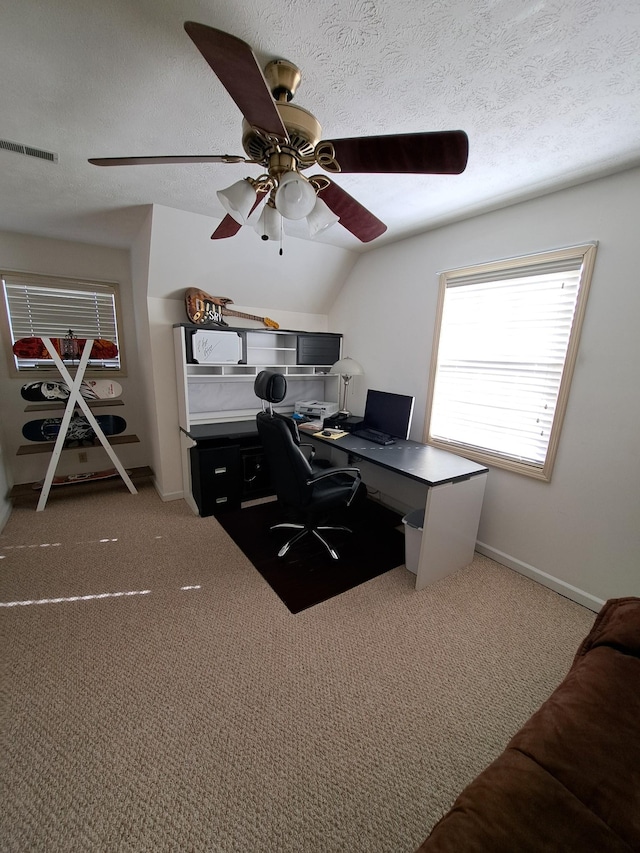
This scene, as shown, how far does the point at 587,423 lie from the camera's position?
1.91m

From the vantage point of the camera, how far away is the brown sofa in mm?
604

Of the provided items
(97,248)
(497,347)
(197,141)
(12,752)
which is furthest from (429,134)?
(97,248)

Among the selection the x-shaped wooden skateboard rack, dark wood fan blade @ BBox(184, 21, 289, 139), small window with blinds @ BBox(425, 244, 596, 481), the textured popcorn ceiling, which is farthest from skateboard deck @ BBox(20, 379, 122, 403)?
small window with blinds @ BBox(425, 244, 596, 481)

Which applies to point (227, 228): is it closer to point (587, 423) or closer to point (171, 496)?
point (587, 423)

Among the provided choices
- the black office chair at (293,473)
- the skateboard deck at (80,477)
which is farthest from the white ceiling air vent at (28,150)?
the skateboard deck at (80,477)

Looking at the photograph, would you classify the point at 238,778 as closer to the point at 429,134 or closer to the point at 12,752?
the point at 12,752

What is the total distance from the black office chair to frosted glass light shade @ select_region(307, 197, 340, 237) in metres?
1.00

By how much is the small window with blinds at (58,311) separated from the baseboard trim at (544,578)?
13.3ft

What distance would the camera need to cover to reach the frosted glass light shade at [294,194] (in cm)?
104

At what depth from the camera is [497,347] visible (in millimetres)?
2309

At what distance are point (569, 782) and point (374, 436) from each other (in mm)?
2219

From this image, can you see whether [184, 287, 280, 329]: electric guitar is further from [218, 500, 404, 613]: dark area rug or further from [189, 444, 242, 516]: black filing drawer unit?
[218, 500, 404, 613]: dark area rug

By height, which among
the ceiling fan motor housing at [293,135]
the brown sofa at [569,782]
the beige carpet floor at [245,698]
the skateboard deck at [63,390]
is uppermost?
the ceiling fan motor housing at [293,135]

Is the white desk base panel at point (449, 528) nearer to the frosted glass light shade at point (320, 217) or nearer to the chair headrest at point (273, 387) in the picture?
the chair headrest at point (273, 387)
